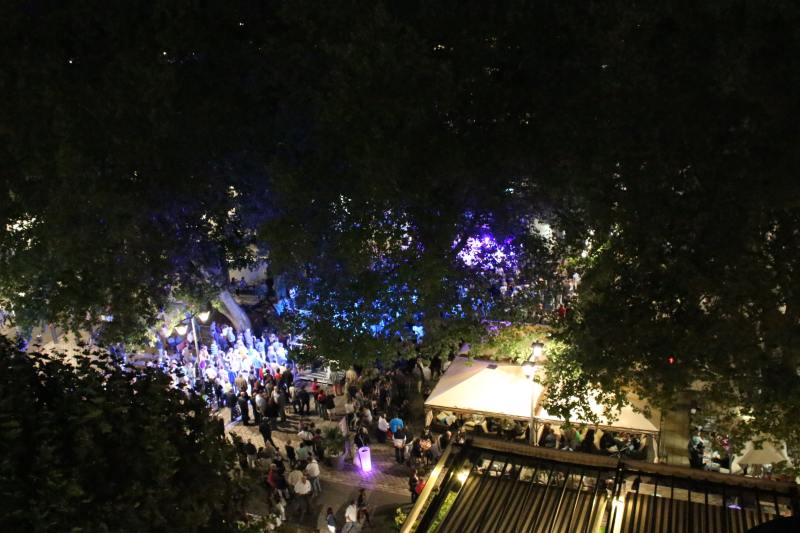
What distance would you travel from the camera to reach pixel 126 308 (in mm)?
13047

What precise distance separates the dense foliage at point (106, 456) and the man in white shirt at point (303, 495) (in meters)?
6.82

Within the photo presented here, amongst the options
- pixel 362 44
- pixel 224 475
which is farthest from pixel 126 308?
pixel 224 475

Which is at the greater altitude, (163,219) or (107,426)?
(163,219)

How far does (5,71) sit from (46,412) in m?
6.83

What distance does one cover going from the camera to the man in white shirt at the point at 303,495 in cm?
1219

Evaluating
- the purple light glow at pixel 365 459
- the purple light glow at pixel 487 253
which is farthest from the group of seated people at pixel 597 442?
the purple light glow at pixel 487 253

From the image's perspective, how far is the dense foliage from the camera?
4.20 metres

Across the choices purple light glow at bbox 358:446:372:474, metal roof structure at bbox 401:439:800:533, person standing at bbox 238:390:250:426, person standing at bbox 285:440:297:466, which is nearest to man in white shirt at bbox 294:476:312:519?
person standing at bbox 285:440:297:466

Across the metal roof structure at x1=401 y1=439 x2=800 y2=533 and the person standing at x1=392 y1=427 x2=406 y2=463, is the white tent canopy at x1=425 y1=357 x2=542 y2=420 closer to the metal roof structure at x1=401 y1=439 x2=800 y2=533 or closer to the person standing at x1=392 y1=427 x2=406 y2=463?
the person standing at x1=392 y1=427 x2=406 y2=463

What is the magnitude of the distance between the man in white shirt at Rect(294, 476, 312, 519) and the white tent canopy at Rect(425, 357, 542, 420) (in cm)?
302

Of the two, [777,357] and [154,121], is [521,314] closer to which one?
[777,357]

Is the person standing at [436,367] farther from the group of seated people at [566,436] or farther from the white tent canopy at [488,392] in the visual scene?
the white tent canopy at [488,392]

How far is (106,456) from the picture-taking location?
486 cm

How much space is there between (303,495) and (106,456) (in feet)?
27.4
